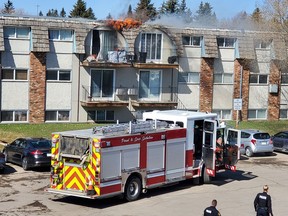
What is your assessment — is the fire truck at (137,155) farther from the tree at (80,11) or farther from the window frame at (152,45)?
the tree at (80,11)

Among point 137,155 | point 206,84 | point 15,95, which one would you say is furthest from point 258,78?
point 137,155

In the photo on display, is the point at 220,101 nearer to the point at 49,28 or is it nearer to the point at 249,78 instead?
the point at 249,78

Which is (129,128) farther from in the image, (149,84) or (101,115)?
(149,84)

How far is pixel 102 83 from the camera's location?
39.2 metres

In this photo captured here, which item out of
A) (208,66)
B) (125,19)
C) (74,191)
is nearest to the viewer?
(74,191)

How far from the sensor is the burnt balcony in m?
38.3

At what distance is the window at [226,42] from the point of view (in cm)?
4266

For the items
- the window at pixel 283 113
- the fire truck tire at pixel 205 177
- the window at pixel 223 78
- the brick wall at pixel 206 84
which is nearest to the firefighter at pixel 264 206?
the fire truck tire at pixel 205 177

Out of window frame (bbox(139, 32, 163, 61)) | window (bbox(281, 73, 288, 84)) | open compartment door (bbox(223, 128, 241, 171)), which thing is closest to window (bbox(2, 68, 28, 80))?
window frame (bbox(139, 32, 163, 61))

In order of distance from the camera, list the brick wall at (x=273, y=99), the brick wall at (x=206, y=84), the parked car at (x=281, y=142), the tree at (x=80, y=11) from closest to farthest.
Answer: the parked car at (x=281, y=142) < the brick wall at (x=206, y=84) < the brick wall at (x=273, y=99) < the tree at (x=80, y=11)

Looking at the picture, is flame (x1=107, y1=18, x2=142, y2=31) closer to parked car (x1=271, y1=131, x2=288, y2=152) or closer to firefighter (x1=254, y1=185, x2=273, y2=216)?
parked car (x1=271, y1=131, x2=288, y2=152)

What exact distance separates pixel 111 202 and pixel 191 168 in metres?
3.98

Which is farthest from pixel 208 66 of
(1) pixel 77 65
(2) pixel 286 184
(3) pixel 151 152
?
(3) pixel 151 152

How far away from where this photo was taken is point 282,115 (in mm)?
→ 46125
